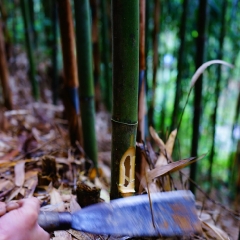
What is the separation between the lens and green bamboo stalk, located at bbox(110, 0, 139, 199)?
678 millimetres

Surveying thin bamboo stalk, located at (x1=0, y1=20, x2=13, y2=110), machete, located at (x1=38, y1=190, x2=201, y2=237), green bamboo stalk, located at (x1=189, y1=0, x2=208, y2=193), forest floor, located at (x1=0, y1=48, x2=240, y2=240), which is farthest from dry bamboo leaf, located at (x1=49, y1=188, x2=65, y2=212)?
thin bamboo stalk, located at (x1=0, y1=20, x2=13, y2=110)

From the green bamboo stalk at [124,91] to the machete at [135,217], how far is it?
8 cm

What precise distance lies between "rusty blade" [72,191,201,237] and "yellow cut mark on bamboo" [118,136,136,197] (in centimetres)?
6

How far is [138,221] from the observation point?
74 centimetres

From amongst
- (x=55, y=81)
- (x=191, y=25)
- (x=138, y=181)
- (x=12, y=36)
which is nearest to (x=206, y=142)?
(x=191, y=25)

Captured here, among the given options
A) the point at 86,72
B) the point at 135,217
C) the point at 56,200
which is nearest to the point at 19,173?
the point at 56,200

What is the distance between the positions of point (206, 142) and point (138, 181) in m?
3.66

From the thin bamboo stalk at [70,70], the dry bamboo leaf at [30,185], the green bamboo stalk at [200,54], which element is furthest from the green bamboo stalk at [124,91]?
the green bamboo stalk at [200,54]

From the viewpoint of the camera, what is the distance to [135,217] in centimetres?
74

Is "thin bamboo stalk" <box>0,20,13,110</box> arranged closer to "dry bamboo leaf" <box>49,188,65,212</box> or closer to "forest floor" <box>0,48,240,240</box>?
"forest floor" <box>0,48,240,240</box>

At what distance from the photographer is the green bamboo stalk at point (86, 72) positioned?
1.09m

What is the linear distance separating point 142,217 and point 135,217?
0.02 metres

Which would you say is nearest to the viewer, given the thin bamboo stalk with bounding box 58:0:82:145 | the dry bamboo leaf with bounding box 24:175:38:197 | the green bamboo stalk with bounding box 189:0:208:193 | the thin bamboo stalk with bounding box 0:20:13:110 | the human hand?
the human hand

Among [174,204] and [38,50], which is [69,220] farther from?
[38,50]
